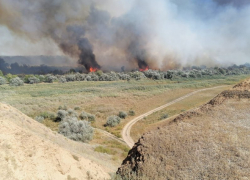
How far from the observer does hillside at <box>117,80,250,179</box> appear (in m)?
6.79

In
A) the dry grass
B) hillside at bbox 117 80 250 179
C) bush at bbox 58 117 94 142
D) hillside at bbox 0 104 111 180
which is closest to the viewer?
hillside at bbox 0 104 111 180

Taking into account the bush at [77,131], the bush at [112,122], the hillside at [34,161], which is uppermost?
the hillside at [34,161]

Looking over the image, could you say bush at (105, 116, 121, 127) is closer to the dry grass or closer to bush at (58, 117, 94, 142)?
the dry grass

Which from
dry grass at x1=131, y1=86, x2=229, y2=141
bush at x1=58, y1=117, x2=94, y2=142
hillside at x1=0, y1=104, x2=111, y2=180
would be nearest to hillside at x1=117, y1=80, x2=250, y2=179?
hillside at x1=0, y1=104, x2=111, y2=180

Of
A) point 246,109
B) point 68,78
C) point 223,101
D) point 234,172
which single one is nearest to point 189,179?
point 234,172

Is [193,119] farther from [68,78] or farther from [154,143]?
[68,78]

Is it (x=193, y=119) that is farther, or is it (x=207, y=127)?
(x=193, y=119)

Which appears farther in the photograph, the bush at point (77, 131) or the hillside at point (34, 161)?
the bush at point (77, 131)

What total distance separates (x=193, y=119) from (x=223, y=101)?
115 inches

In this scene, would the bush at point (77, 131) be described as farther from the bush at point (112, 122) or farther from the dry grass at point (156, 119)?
the bush at point (112, 122)

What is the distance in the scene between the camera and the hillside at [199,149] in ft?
22.3

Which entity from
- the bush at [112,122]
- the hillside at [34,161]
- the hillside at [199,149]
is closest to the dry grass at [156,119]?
the bush at [112,122]

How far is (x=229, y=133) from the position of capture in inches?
326

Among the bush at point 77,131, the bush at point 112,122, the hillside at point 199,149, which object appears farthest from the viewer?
the bush at point 112,122
